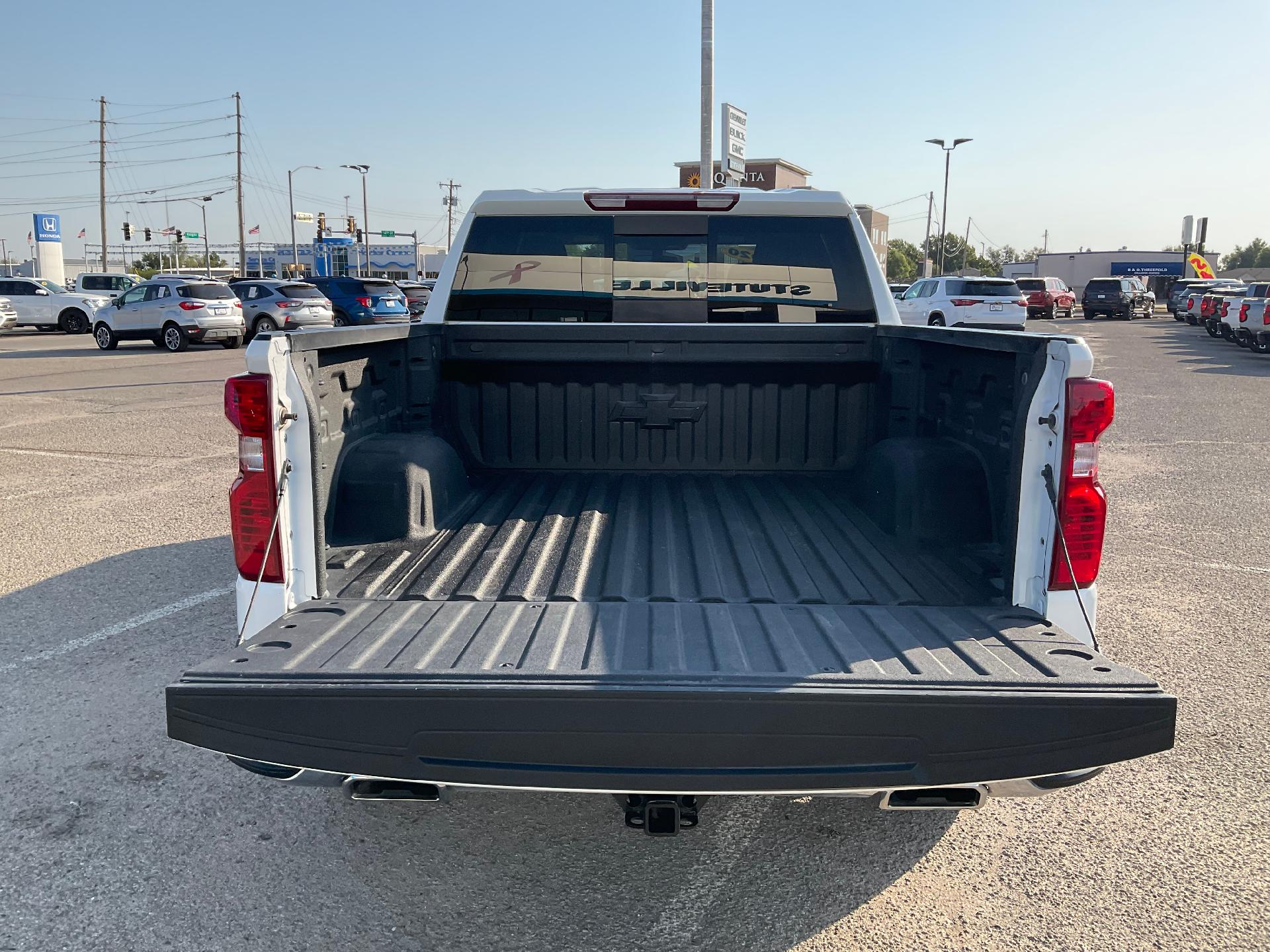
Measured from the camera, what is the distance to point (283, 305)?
1032 inches

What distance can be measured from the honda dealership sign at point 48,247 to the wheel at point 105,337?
178ft

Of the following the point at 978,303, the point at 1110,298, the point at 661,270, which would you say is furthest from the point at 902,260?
the point at 661,270

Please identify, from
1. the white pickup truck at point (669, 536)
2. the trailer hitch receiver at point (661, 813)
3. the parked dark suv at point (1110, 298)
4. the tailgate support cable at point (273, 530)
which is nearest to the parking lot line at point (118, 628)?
the white pickup truck at point (669, 536)

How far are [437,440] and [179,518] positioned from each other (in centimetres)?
459

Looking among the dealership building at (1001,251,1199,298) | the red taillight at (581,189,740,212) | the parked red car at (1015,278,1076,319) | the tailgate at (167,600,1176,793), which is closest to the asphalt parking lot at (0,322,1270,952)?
the tailgate at (167,600,1176,793)

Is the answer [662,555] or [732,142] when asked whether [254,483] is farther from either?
[732,142]

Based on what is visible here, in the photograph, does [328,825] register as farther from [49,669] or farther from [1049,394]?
[1049,394]

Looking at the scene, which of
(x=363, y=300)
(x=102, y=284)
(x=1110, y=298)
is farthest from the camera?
(x=1110, y=298)

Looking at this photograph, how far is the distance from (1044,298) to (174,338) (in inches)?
1425

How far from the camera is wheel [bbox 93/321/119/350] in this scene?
2543 centimetres

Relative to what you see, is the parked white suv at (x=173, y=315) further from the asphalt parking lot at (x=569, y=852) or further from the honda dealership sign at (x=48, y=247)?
the honda dealership sign at (x=48, y=247)

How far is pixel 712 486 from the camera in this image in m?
4.40

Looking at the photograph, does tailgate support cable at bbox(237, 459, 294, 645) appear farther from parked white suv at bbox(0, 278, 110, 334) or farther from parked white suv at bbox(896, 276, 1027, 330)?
parked white suv at bbox(0, 278, 110, 334)

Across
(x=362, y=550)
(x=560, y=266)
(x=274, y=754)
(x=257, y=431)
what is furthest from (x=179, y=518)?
(x=274, y=754)
